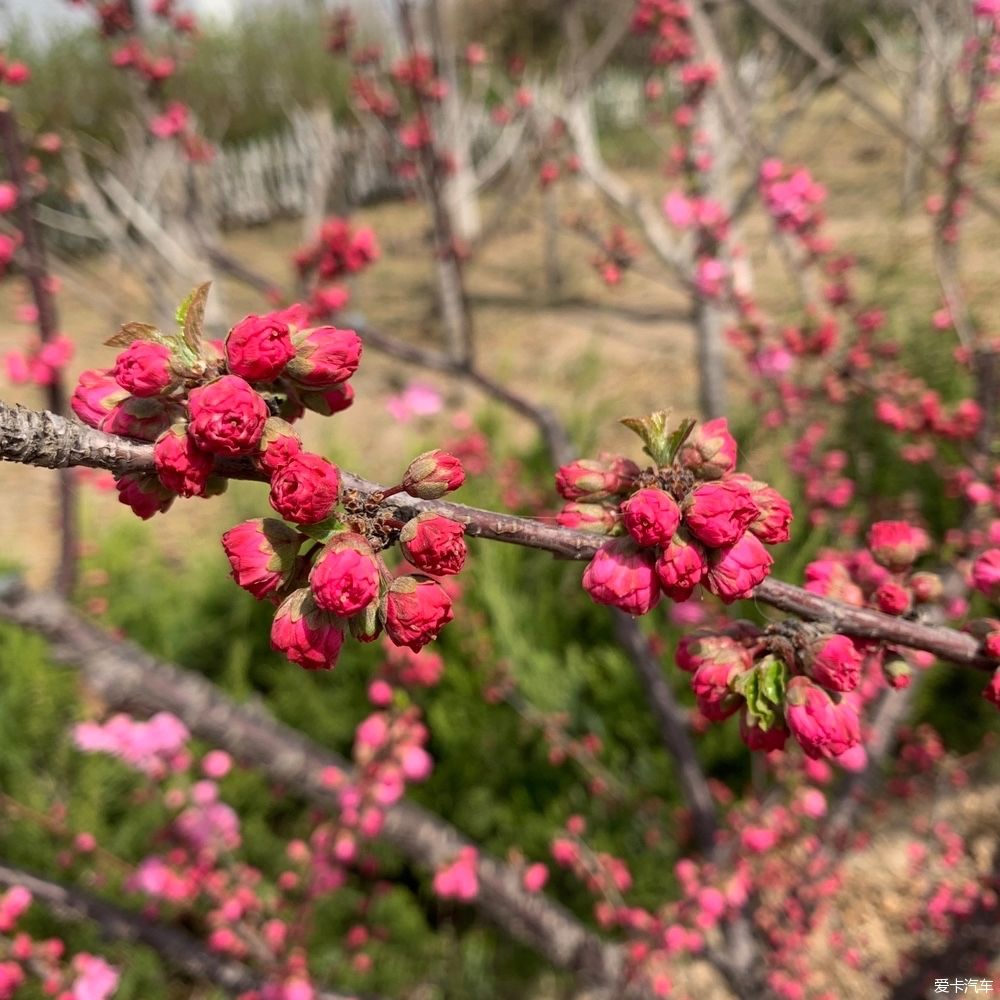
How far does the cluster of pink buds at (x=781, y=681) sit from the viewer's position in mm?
630

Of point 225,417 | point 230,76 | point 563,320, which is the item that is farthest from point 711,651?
point 230,76

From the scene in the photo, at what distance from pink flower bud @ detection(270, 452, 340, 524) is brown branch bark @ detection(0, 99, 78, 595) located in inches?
55.4

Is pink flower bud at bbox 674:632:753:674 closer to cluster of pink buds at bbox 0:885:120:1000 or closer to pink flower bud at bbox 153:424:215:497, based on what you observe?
pink flower bud at bbox 153:424:215:497

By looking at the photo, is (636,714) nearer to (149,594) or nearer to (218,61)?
(149,594)

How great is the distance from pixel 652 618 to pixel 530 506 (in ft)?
2.32

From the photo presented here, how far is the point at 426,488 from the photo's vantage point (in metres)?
0.60

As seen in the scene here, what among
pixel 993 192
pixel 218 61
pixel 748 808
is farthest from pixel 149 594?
pixel 218 61

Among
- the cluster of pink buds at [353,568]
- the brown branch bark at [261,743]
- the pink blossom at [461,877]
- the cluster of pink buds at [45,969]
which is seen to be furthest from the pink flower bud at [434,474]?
the cluster of pink buds at [45,969]

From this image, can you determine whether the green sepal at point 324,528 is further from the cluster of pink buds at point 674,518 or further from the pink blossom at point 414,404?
the pink blossom at point 414,404

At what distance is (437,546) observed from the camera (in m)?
0.54

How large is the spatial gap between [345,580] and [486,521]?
0.12 m

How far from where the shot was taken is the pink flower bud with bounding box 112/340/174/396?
544 millimetres

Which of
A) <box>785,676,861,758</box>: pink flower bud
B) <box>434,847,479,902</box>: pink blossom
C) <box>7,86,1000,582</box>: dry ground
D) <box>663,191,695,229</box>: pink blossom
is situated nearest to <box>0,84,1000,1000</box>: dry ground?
<box>7,86,1000,582</box>: dry ground

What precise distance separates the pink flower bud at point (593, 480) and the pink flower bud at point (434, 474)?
4.6 inches
